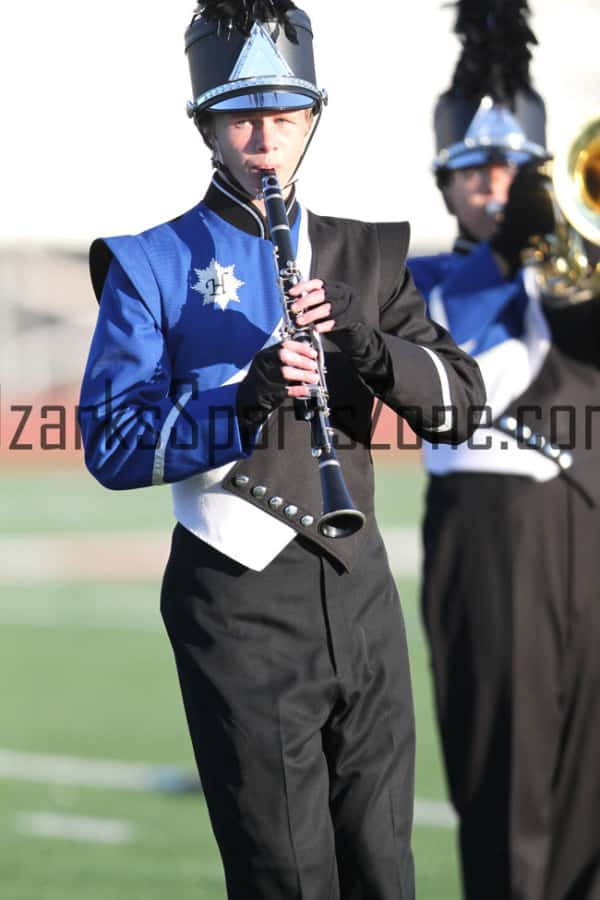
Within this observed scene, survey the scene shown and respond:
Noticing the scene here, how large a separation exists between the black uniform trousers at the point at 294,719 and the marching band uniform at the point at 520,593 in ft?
4.15

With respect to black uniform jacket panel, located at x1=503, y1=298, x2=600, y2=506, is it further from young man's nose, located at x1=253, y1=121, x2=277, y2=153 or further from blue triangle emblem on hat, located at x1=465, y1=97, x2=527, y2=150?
young man's nose, located at x1=253, y1=121, x2=277, y2=153

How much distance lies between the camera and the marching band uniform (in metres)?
4.12

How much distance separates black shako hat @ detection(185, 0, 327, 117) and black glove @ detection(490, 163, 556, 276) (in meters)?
1.39

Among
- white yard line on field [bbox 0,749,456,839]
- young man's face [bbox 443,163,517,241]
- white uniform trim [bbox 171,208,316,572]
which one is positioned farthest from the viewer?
white yard line on field [bbox 0,749,456,839]

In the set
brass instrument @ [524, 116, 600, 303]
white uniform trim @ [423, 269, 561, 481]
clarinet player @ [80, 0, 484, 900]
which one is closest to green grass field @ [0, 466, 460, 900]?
white uniform trim @ [423, 269, 561, 481]

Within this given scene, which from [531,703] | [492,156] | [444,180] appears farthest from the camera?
[444,180]

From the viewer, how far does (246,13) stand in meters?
2.95

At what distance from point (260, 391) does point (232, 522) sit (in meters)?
0.28

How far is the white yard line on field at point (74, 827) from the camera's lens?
5420 mm

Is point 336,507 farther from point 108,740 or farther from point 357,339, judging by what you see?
point 108,740

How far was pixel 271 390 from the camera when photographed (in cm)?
268

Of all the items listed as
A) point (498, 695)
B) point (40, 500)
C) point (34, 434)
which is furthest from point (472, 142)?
point (34, 434)

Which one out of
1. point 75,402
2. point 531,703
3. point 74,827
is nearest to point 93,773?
point 74,827

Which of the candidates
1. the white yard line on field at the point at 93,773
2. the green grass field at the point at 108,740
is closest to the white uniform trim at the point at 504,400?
the green grass field at the point at 108,740
